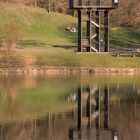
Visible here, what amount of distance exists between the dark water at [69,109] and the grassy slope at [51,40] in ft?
46.7

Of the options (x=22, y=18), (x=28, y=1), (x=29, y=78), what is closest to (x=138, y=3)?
(x=22, y=18)

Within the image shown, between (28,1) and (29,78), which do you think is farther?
(28,1)

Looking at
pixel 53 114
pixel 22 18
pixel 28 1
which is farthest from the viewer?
pixel 28 1

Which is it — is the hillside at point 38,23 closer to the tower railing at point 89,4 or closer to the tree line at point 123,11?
the tree line at point 123,11

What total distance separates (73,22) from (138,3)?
15582mm

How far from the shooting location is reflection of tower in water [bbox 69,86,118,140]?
3359 cm

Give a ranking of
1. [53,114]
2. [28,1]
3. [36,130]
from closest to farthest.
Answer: [36,130], [53,114], [28,1]

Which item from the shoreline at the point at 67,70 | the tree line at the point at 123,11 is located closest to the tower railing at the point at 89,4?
the shoreline at the point at 67,70

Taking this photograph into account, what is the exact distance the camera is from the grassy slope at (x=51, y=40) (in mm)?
84625

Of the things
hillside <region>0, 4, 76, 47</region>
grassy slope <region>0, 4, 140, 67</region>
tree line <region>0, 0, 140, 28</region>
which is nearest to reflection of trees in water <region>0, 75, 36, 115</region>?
grassy slope <region>0, 4, 140, 67</region>

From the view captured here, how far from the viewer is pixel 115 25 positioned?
440 feet

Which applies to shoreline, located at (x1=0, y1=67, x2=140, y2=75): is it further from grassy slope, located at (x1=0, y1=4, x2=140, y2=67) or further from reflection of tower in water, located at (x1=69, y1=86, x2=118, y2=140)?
reflection of tower in water, located at (x1=69, y1=86, x2=118, y2=140)

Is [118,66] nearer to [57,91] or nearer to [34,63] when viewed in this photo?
[34,63]

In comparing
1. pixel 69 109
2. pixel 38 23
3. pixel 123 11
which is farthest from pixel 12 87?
pixel 123 11
